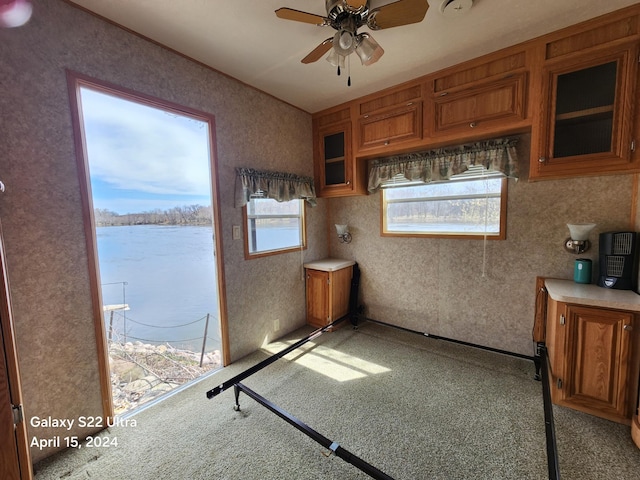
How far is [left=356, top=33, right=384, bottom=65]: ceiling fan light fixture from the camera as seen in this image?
1.56m

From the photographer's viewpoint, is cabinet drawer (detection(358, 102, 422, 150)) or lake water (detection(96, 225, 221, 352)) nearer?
lake water (detection(96, 225, 221, 352))

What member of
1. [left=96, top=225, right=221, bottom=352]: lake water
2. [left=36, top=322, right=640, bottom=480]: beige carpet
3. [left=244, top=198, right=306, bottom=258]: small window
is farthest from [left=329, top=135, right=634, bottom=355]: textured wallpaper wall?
[left=96, top=225, right=221, bottom=352]: lake water

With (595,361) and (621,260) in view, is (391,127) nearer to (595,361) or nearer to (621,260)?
(621,260)

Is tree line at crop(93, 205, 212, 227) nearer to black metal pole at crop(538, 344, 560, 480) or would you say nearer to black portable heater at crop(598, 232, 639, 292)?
black metal pole at crop(538, 344, 560, 480)

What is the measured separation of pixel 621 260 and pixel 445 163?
1.52m

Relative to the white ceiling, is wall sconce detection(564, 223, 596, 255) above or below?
below

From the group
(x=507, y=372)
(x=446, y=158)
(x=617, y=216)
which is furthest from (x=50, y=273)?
(x=617, y=216)

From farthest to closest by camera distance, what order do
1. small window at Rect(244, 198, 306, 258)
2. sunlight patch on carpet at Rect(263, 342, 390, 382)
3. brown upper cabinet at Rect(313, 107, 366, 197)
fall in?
1. brown upper cabinet at Rect(313, 107, 366, 197)
2. small window at Rect(244, 198, 306, 258)
3. sunlight patch on carpet at Rect(263, 342, 390, 382)

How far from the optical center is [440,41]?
6.42 feet

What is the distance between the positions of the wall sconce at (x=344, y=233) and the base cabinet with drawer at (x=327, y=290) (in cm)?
31

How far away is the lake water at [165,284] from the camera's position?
7.14 feet

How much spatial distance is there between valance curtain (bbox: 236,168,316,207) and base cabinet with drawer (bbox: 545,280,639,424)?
99.8 inches

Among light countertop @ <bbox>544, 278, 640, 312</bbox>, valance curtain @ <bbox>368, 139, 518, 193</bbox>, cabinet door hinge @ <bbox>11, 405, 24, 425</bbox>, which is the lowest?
cabinet door hinge @ <bbox>11, 405, 24, 425</bbox>

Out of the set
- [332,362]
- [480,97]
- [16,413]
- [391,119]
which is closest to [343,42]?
[391,119]
